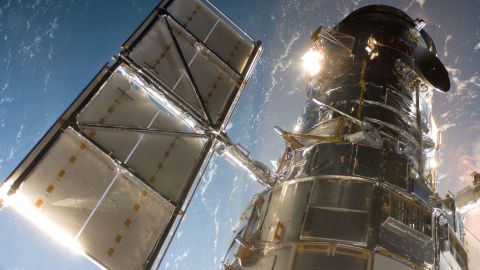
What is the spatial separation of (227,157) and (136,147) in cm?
326

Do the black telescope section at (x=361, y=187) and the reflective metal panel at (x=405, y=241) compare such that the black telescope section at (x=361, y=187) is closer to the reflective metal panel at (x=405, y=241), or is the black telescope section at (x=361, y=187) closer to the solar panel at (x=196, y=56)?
the reflective metal panel at (x=405, y=241)

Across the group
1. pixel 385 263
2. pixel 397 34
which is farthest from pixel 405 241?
pixel 397 34

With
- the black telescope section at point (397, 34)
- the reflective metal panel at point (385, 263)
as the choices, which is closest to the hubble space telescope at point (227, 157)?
the reflective metal panel at point (385, 263)

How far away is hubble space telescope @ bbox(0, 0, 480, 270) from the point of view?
665 centimetres

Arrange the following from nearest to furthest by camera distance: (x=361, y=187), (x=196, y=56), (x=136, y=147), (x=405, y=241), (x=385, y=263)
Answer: (x=385, y=263), (x=405, y=241), (x=361, y=187), (x=136, y=147), (x=196, y=56)

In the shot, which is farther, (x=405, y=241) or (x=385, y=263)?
(x=405, y=241)

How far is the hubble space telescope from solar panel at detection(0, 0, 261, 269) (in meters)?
0.03

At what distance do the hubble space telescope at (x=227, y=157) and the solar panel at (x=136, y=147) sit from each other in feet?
0.08

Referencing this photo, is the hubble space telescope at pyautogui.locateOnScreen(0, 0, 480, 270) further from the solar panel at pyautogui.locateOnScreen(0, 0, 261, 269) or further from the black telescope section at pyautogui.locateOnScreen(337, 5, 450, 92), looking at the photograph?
the black telescope section at pyautogui.locateOnScreen(337, 5, 450, 92)

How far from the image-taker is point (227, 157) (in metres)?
10.7

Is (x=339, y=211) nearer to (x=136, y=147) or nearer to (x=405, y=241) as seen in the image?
(x=405, y=241)

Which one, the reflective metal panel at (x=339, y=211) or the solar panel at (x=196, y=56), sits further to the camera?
the solar panel at (x=196, y=56)

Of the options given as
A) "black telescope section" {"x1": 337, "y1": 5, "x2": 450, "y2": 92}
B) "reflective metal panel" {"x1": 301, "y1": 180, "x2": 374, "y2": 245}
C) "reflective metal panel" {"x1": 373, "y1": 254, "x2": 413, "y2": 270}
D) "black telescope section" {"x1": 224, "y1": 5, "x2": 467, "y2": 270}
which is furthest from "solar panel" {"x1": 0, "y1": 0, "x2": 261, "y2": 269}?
"black telescope section" {"x1": 337, "y1": 5, "x2": 450, "y2": 92}

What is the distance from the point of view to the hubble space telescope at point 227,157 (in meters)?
6.65
